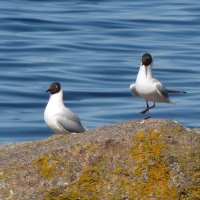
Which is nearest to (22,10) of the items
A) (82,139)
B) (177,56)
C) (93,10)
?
(93,10)

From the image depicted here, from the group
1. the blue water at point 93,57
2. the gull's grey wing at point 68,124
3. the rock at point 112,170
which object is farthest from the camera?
the blue water at point 93,57

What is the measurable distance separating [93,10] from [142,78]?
1066 inches

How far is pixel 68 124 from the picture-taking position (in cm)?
1079

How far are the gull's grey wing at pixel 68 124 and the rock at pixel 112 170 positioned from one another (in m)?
3.23

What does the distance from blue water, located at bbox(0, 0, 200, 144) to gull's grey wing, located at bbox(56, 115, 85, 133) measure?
612 centimetres

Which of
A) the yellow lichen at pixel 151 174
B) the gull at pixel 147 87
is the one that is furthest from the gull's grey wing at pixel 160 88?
the yellow lichen at pixel 151 174

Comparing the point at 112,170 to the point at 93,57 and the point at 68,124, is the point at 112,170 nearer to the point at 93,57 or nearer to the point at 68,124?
the point at 68,124

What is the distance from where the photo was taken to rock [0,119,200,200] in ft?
23.8

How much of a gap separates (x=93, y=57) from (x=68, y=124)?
16849mm

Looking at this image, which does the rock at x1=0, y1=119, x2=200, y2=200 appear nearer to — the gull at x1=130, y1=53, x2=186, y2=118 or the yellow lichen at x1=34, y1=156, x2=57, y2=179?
the yellow lichen at x1=34, y1=156, x2=57, y2=179

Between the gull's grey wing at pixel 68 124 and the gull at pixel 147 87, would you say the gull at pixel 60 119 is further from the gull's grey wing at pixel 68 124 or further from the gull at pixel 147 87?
the gull at pixel 147 87

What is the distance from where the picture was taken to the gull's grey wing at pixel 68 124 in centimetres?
1073

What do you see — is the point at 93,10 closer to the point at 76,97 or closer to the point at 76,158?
the point at 76,97

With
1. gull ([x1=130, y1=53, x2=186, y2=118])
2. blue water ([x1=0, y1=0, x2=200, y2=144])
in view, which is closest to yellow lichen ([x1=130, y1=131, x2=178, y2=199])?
gull ([x1=130, y1=53, x2=186, y2=118])
